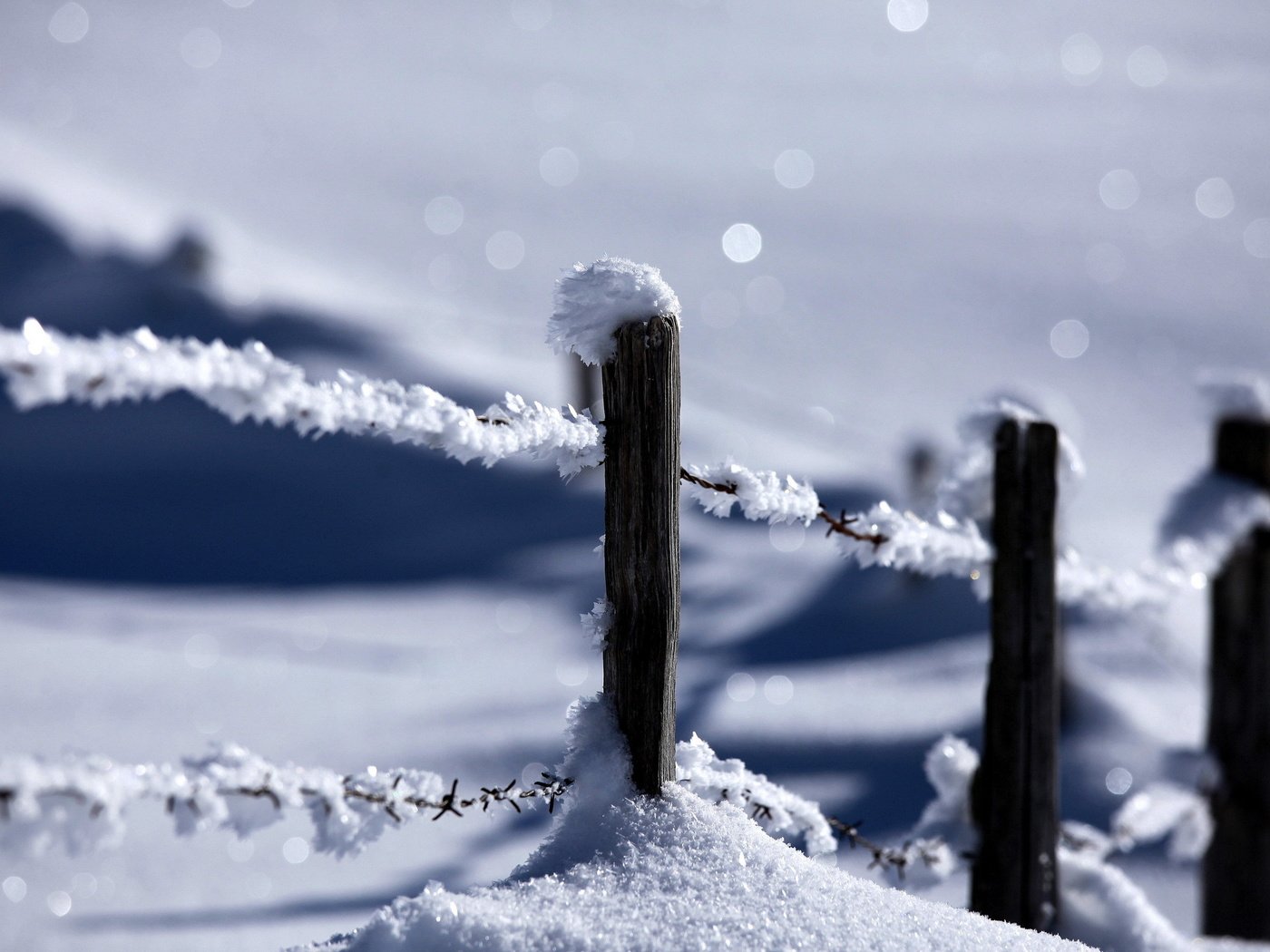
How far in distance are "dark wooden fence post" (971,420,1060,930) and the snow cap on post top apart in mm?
1030

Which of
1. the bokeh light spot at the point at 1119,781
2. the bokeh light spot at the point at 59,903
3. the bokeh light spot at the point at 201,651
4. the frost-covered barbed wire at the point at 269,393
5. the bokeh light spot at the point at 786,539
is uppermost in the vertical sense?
the bokeh light spot at the point at 786,539

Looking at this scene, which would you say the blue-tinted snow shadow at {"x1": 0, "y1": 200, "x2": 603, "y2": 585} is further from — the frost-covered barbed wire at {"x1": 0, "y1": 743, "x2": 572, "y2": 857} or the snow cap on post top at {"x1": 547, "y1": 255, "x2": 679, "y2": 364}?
the frost-covered barbed wire at {"x1": 0, "y1": 743, "x2": 572, "y2": 857}

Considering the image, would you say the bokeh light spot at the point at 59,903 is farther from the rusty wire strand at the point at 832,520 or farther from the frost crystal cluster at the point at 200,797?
the rusty wire strand at the point at 832,520

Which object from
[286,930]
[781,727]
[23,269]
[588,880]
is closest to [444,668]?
[781,727]

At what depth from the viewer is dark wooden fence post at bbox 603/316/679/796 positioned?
1.61m

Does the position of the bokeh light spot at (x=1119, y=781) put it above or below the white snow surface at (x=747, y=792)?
above

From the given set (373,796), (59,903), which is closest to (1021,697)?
(373,796)

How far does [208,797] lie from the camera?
1201 millimetres

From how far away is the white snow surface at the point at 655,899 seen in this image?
1.33m

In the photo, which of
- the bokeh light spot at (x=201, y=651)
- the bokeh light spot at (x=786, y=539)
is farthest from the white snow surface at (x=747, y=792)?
the bokeh light spot at (x=786, y=539)

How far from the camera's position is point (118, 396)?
1115mm

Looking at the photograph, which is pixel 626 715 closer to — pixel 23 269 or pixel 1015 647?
pixel 1015 647

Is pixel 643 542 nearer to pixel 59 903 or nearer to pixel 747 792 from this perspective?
pixel 747 792

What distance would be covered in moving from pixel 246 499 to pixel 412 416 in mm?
9939
